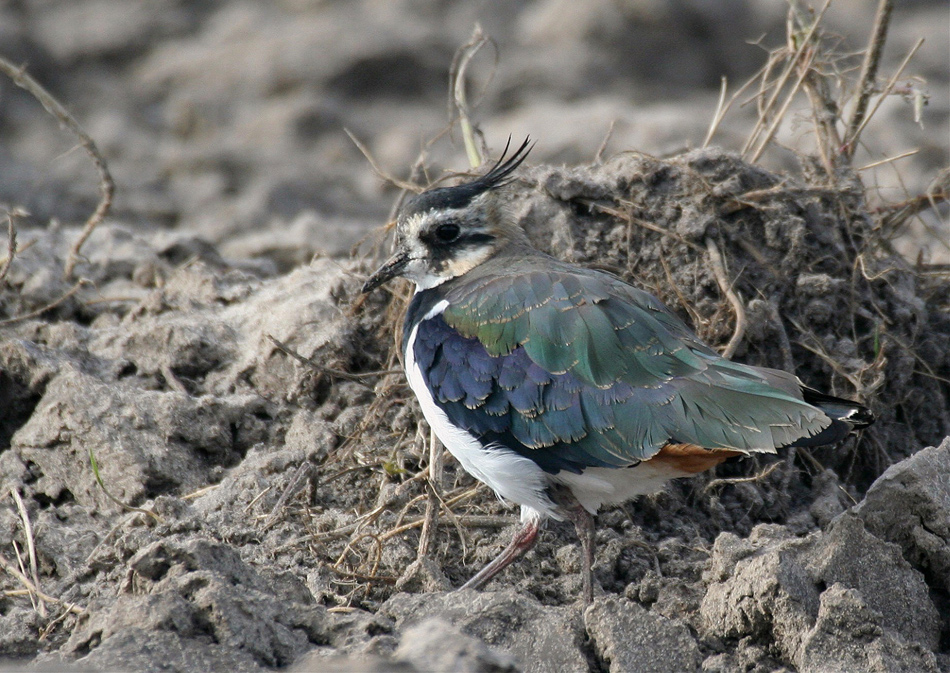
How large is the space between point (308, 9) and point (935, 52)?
274 inches

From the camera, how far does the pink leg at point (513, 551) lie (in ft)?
15.7

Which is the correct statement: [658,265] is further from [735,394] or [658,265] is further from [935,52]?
[935,52]

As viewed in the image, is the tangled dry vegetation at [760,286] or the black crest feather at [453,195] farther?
the tangled dry vegetation at [760,286]

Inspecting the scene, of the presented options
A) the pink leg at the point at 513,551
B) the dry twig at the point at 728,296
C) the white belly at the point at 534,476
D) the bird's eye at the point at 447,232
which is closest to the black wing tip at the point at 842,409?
the white belly at the point at 534,476

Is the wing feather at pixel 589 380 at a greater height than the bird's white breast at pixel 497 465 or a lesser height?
greater

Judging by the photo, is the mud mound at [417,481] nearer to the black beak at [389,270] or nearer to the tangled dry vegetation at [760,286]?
the tangled dry vegetation at [760,286]

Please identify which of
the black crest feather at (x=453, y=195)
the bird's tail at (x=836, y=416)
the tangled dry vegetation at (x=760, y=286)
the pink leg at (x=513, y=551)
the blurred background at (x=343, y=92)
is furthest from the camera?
the blurred background at (x=343, y=92)

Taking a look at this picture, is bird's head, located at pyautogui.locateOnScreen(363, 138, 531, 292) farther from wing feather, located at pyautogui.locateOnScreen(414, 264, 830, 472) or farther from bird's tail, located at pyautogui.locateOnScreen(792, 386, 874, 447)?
bird's tail, located at pyautogui.locateOnScreen(792, 386, 874, 447)

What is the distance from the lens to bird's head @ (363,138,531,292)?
524 cm

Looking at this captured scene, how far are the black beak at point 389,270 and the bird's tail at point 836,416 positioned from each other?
1.82 metres

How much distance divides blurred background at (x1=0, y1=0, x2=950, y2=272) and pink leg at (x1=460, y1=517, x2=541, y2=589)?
5250 mm

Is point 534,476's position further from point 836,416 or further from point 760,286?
point 760,286

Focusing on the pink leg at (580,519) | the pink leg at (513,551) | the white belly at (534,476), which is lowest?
the pink leg at (513,551)

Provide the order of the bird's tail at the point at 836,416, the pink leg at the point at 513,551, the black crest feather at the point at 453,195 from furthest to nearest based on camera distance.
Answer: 1. the black crest feather at the point at 453,195
2. the pink leg at the point at 513,551
3. the bird's tail at the point at 836,416
